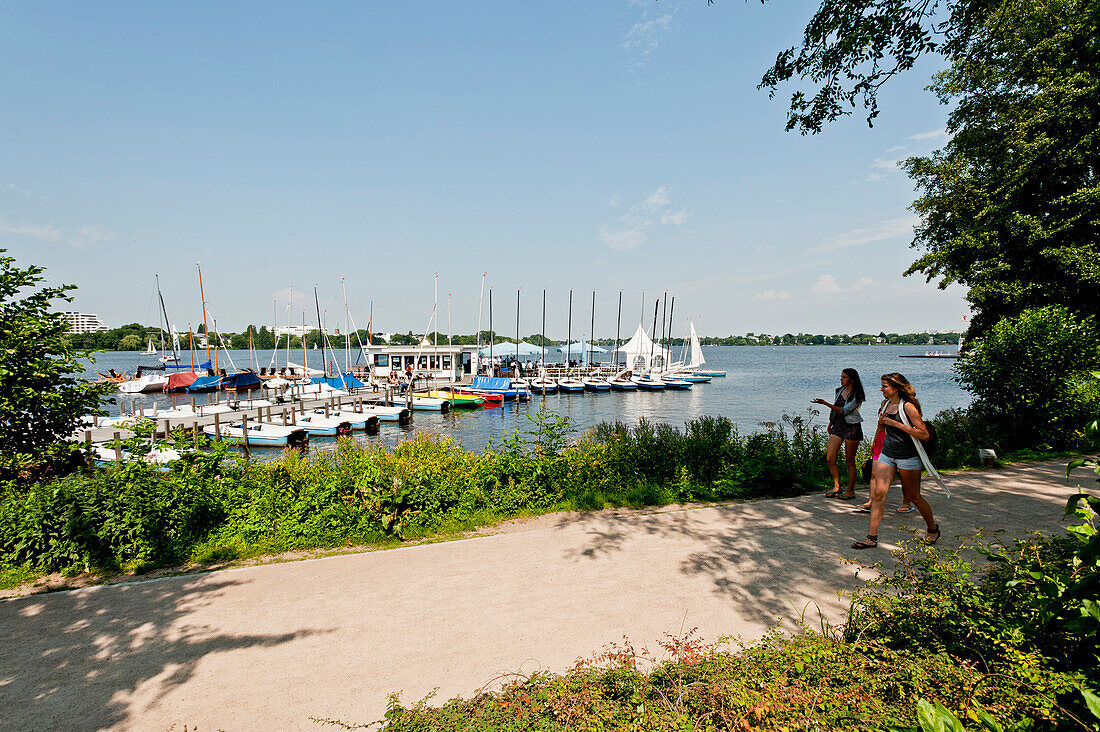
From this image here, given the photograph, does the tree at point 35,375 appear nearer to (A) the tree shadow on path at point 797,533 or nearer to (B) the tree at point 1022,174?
(A) the tree shadow on path at point 797,533

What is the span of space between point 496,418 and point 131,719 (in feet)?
107

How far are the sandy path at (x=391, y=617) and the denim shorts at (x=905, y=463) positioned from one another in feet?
2.88

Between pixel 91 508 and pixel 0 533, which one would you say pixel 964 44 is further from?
pixel 0 533

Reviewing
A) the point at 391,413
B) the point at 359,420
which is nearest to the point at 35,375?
the point at 359,420

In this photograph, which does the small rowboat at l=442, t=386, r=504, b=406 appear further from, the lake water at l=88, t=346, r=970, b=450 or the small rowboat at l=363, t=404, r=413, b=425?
the small rowboat at l=363, t=404, r=413, b=425

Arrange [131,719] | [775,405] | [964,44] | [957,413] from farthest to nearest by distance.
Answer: [775,405]
[957,413]
[964,44]
[131,719]

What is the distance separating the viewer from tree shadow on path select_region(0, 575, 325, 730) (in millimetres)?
3373

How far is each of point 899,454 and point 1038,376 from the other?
8710mm

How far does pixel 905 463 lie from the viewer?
5.91 metres

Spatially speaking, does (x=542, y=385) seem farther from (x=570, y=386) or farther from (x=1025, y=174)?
(x=1025, y=174)

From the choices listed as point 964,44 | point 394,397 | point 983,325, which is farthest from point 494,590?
point 394,397

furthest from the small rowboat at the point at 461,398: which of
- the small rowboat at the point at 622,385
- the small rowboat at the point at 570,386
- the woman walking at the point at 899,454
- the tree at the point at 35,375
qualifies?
the woman walking at the point at 899,454

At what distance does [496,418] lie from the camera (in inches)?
1411

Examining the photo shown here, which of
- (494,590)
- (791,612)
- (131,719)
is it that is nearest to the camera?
(131,719)
